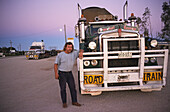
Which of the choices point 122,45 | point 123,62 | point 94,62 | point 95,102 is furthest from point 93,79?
point 122,45

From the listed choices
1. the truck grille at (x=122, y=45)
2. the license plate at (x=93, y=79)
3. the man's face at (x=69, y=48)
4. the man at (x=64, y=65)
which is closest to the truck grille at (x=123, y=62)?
the truck grille at (x=122, y=45)

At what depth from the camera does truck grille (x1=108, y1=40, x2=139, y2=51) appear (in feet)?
13.3

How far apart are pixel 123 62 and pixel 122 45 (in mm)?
523

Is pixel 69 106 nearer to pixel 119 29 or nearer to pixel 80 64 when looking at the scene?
pixel 80 64

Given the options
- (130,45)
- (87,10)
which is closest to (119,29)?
(130,45)

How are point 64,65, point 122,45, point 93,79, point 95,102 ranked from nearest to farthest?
1. point 64,65
2. point 93,79
3. point 95,102
4. point 122,45

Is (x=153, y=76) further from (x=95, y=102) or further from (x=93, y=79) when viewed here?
(x=95, y=102)

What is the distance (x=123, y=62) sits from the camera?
13.2ft

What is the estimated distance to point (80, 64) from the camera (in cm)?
373

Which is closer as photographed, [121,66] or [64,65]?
[64,65]

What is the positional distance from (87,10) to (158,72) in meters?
6.32

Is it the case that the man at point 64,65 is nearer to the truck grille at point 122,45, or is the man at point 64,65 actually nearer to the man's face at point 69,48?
the man's face at point 69,48

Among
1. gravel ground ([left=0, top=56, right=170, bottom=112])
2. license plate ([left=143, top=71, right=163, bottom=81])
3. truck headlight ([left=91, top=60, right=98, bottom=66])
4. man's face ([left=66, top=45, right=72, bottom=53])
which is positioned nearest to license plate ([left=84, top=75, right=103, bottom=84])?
truck headlight ([left=91, top=60, right=98, bottom=66])

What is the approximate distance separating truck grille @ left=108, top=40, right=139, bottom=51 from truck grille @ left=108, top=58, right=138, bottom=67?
1.13ft
